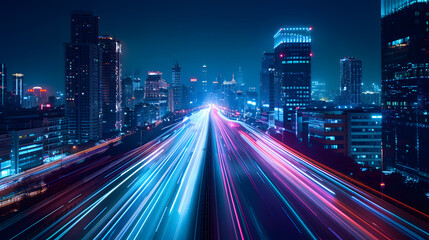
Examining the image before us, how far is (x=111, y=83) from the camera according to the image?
78.8 metres

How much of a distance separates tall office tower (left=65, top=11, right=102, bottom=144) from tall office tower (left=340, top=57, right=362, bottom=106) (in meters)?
80.9

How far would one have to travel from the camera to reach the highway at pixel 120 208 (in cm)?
1094

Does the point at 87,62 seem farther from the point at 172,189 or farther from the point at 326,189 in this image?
the point at 326,189

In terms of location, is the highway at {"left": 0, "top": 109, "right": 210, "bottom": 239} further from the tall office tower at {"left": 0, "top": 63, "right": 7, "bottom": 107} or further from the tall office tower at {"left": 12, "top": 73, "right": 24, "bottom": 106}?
the tall office tower at {"left": 12, "top": 73, "right": 24, "bottom": 106}

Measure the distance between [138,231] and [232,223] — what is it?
3.76m

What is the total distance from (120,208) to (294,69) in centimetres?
5995

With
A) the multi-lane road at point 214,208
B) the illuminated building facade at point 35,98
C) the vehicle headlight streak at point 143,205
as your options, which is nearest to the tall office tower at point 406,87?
the multi-lane road at point 214,208

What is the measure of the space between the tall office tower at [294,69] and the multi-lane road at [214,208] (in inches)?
1815

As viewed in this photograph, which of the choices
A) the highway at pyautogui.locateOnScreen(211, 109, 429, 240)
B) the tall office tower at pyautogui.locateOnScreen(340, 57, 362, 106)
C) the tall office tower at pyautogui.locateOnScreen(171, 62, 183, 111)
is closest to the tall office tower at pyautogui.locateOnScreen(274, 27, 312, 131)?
the tall office tower at pyautogui.locateOnScreen(340, 57, 362, 106)

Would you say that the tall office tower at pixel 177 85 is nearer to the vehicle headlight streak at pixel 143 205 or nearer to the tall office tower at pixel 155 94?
the tall office tower at pixel 155 94

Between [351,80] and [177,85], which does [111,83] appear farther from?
[351,80]

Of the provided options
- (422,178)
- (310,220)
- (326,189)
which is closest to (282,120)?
(422,178)

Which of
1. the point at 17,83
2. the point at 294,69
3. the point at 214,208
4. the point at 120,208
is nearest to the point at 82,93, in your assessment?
the point at 294,69

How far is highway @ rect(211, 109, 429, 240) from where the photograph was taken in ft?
35.1
